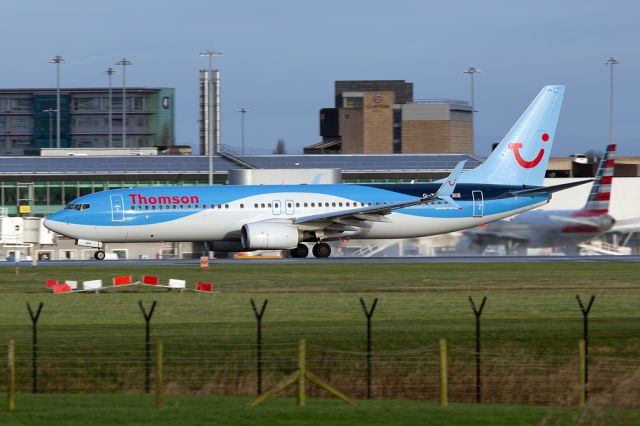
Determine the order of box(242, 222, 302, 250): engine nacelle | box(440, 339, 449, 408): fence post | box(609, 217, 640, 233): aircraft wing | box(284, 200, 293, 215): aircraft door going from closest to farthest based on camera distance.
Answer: box(440, 339, 449, 408): fence post → box(242, 222, 302, 250): engine nacelle → box(284, 200, 293, 215): aircraft door → box(609, 217, 640, 233): aircraft wing

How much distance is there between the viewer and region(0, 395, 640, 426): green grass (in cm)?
1845

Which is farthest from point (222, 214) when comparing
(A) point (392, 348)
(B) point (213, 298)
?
(A) point (392, 348)

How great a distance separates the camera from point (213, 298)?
36.5 metres

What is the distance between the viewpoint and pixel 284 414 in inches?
753

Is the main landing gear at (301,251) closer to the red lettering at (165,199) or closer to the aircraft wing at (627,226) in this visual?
the red lettering at (165,199)

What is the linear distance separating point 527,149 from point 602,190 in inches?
171

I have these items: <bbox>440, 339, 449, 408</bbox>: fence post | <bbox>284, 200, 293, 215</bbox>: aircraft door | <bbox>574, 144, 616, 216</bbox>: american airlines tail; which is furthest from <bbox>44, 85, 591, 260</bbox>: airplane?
<bbox>440, 339, 449, 408</bbox>: fence post

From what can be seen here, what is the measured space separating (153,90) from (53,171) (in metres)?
78.3

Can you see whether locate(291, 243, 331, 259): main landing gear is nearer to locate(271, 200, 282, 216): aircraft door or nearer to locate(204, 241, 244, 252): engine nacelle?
locate(271, 200, 282, 216): aircraft door

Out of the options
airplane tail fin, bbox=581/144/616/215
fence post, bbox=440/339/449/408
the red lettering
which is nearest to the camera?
fence post, bbox=440/339/449/408

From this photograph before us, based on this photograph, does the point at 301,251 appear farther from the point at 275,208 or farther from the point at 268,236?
the point at 268,236

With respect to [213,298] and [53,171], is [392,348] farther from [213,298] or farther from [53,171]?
[53,171]

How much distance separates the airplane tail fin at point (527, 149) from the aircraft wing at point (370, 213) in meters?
2.81

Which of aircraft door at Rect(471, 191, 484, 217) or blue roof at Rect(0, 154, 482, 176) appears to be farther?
blue roof at Rect(0, 154, 482, 176)
